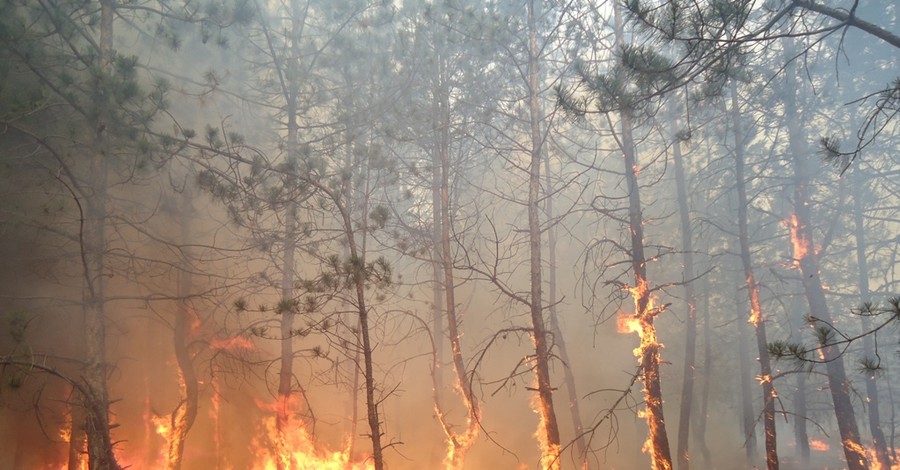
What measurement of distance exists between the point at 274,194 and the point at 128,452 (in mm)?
9732

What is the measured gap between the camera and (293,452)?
36.2 ft

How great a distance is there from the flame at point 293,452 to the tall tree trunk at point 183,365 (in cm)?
192

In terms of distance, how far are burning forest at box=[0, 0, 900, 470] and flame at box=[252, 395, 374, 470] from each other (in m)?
0.11

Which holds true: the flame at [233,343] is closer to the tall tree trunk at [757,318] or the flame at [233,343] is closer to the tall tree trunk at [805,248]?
the tall tree trunk at [757,318]

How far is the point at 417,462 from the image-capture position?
1571 cm

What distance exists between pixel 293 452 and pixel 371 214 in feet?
24.1

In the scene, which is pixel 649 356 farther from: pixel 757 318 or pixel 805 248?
pixel 805 248

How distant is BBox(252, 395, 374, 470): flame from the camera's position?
1018 centimetres

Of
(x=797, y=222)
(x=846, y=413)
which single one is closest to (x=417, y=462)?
(x=846, y=413)

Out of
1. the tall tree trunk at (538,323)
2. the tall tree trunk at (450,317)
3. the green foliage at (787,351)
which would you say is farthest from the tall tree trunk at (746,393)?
the green foliage at (787,351)

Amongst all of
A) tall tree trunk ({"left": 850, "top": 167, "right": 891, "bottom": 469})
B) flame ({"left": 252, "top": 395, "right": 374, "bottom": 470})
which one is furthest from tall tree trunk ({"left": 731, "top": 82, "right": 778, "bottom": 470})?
flame ({"left": 252, "top": 395, "right": 374, "bottom": 470})

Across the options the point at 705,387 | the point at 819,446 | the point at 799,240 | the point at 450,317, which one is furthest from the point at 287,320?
the point at 819,446

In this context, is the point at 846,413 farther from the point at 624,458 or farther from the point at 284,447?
the point at 284,447

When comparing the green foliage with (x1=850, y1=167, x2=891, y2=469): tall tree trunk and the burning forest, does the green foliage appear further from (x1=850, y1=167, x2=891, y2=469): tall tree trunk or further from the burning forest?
(x1=850, y1=167, x2=891, y2=469): tall tree trunk
